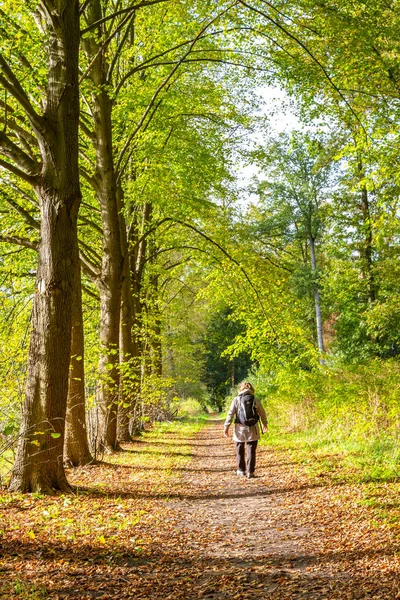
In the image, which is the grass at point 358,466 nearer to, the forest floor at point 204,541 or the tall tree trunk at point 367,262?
the forest floor at point 204,541

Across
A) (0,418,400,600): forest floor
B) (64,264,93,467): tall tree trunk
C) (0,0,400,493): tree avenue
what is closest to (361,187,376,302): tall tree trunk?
(0,0,400,493): tree avenue

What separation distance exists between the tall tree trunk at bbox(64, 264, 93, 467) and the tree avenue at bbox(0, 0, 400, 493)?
30 millimetres

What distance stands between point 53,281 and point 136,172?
7535 millimetres

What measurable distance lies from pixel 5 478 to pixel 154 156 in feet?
26.1

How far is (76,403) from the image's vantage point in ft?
33.0

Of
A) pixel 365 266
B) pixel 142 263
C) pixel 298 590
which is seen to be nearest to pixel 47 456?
pixel 298 590

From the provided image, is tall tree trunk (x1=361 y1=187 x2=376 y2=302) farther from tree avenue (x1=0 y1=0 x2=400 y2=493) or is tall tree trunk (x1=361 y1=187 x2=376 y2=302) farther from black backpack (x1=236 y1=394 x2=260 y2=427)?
black backpack (x1=236 y1=394 x2=260 y2=427)

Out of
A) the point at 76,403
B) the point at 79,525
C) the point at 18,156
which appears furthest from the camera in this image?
the point at 76,403

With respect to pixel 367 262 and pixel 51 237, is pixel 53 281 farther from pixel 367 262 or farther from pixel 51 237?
pixel 367 262

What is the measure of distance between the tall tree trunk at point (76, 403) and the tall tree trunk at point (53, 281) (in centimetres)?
242

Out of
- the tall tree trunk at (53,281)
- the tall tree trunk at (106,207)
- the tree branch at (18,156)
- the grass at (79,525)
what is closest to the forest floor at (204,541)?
the grass at (79,525)

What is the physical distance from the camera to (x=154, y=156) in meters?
12.7

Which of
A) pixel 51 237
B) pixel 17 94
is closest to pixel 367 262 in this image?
pixel 51 237

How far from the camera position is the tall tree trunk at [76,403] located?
995cm
